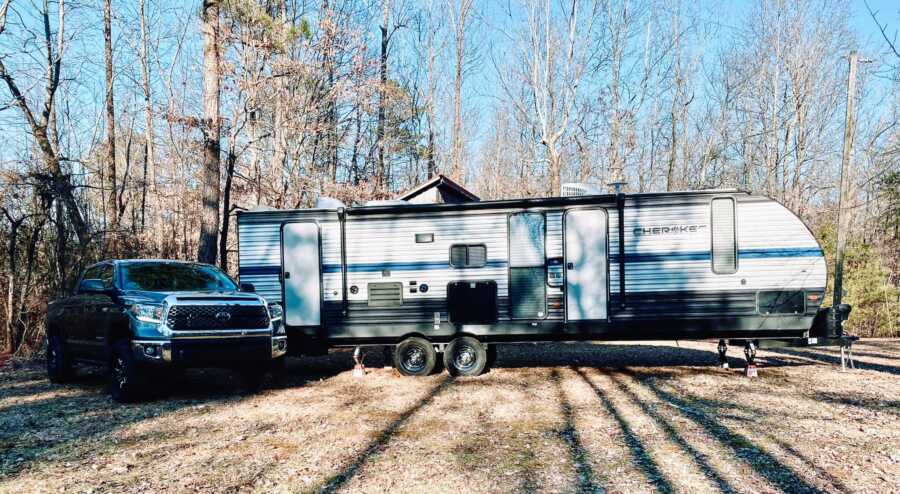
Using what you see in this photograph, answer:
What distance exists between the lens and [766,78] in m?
27.2

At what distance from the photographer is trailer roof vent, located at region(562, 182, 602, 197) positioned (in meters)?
9.57

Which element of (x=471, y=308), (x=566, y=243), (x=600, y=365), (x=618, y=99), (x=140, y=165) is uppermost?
(x=618, y=99)

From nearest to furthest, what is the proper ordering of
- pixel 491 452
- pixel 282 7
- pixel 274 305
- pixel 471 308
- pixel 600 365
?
1. pixel 491 452
2. pixel 274 305
3. pixel 471 308
4. pixel 600 365
5. pixel 282 7

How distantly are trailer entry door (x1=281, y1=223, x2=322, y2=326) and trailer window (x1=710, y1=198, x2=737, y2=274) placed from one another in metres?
6.03

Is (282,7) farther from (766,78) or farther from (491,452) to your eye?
(766,78)

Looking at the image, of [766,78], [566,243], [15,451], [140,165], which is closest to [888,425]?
[566,243]

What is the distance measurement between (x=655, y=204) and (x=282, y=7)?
51.5 ft

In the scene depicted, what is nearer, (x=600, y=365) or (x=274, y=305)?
(x=274, y=305)

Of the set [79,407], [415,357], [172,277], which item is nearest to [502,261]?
[415,357]

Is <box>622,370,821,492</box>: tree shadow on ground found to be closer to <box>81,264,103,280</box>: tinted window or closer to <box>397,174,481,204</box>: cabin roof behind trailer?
<box>81,264,103,280</box>: tinted window

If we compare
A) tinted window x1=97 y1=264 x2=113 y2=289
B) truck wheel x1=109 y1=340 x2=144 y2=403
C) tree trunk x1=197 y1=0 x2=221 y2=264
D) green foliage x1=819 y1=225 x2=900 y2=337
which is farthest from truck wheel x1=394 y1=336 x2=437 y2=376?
green foliage x1=819 y1=225 x2=900 y2=337

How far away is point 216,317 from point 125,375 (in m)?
1.33

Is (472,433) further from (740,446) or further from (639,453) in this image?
(740,446)

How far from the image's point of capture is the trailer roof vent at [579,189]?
9.57m
